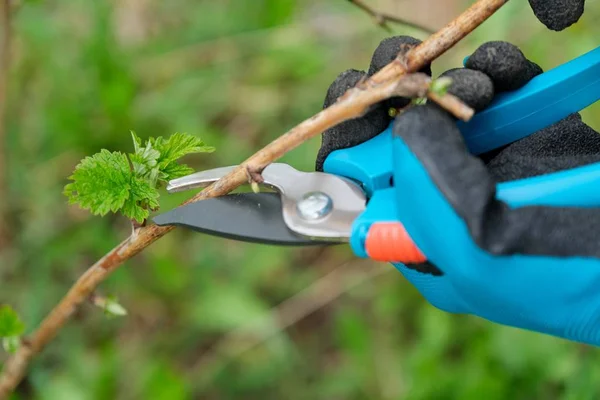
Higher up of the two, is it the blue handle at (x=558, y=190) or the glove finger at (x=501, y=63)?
the glove finger at (x=501, y=63)

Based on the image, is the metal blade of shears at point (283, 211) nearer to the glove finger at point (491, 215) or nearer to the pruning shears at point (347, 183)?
the pruning shears at point (347, 183)

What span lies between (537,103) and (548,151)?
0.33ft

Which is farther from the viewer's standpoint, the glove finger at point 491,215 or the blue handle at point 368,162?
the blue handle at point 368,162

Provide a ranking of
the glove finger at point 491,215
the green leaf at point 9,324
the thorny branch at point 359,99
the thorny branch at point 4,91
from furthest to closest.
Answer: the thorny branch at point 4,91 < the green leaf at point 9,324 < the thorny branch at point 359,99 < the glove finger at point 491,215

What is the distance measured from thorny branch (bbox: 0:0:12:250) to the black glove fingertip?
947 mm

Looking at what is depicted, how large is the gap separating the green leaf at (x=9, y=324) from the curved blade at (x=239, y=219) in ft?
1.07

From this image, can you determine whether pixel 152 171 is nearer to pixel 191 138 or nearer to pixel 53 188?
pixel 191 138

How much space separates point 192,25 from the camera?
83.0 inches

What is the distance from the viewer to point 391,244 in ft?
2.47

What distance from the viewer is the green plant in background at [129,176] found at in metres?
0.84

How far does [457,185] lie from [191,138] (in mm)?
346

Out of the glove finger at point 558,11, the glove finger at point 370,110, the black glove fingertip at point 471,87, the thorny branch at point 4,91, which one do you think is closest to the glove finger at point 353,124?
the glove finger at point 370,110

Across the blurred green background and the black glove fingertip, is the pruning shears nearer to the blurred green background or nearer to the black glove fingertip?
the black glove fingertip

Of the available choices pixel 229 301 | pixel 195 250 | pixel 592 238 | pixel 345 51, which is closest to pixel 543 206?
pixel 592 238
